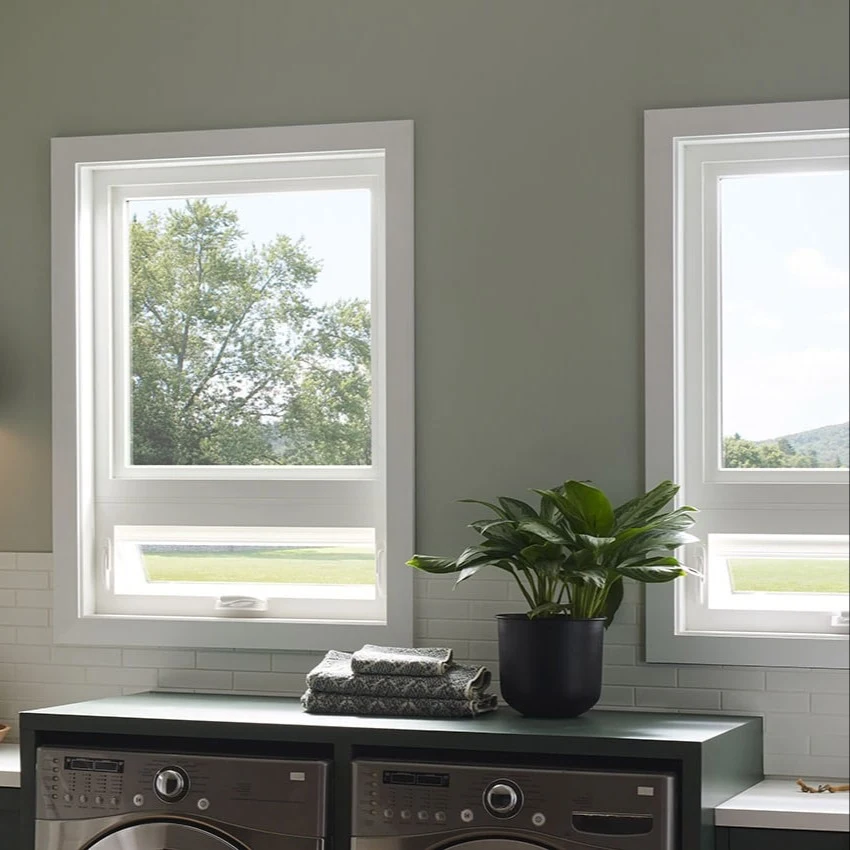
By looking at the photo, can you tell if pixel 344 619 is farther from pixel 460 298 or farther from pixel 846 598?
pixel 846 598

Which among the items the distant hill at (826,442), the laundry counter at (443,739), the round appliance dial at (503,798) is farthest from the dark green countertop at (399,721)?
Result: the distant hill at (826,442)

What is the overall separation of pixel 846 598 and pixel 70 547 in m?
2.12

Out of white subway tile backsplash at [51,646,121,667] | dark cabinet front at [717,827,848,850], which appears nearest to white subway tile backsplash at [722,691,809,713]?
dark cabinet front at [717,827,848,850]

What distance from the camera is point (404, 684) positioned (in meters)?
3.05

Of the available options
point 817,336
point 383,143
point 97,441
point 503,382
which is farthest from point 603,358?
point 97,441

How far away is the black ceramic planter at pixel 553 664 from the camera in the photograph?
301cm

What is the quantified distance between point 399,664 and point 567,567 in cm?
47

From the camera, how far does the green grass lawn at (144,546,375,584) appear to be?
3.61 meters

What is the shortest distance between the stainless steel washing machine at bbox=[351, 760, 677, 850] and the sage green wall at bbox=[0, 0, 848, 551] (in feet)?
2.58

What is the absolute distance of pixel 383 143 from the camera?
350 cm

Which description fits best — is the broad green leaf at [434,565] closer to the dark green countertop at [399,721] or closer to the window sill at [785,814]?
the dark green countertop at [399,721]

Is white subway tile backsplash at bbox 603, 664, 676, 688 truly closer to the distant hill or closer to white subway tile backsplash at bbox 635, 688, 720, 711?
white subway tile backsplash at bbox 635, 688, 720, 711

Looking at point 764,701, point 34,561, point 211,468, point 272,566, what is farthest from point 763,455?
point 34,561

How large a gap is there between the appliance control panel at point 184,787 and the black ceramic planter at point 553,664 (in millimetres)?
507
